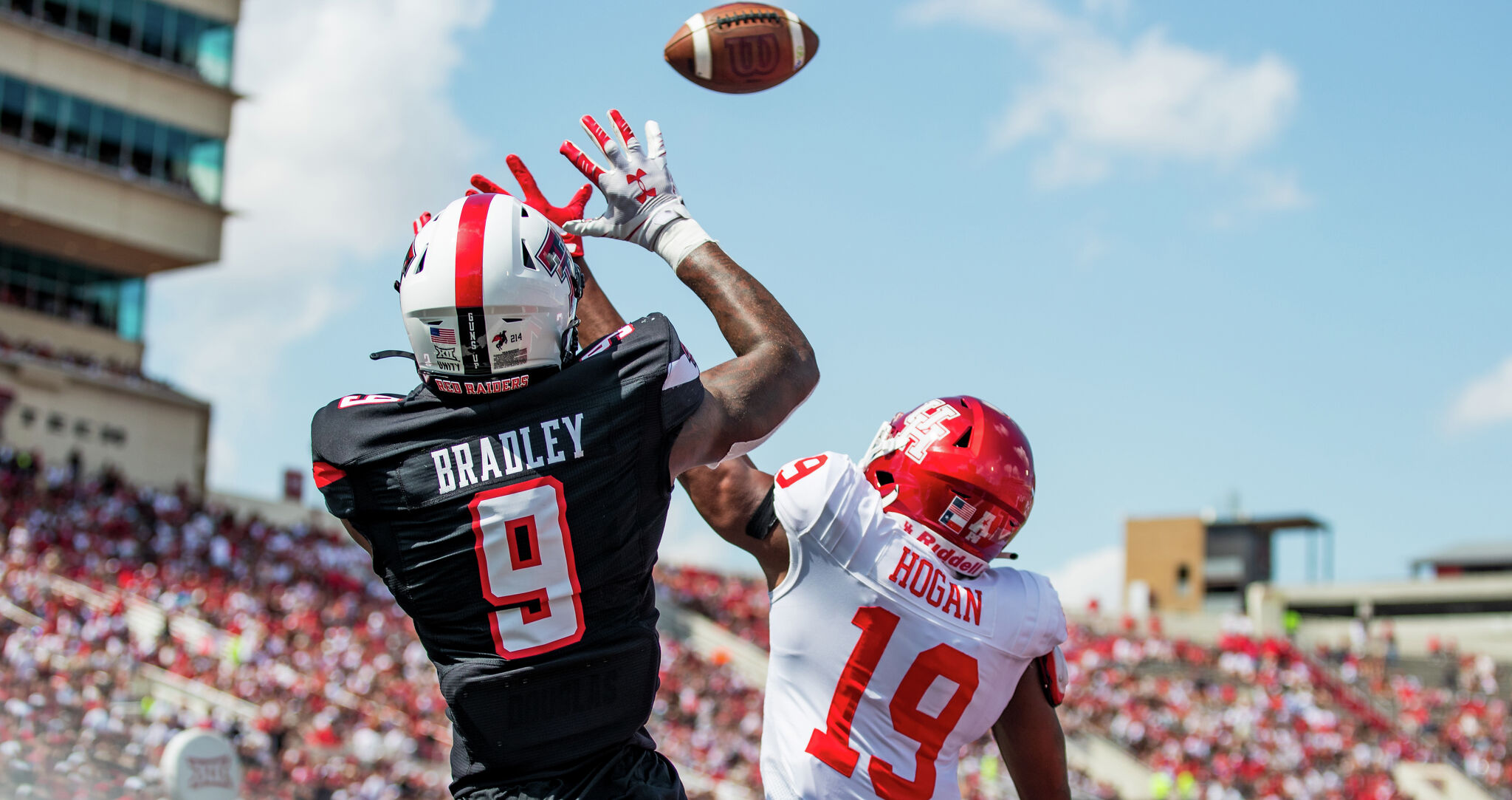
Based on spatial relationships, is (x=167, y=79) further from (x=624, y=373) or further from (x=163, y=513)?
(x=624, y=373)

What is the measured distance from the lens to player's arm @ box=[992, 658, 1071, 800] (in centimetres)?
323

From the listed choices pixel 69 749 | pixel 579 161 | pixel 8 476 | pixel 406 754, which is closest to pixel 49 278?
pixel 8 476

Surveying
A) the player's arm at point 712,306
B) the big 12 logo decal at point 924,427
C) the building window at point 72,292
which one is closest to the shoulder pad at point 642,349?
the player's arm at point 712,306

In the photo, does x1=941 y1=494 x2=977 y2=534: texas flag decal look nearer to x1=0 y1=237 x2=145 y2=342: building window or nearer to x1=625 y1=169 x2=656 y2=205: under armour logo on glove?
x1=625 y1=169 x2=656 y2=205: under armour logo on glove

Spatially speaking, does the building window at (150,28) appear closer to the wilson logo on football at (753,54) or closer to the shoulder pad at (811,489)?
the wilson logo on football at (753,54)

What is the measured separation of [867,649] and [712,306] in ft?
2.82

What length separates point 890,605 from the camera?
3.07 metres

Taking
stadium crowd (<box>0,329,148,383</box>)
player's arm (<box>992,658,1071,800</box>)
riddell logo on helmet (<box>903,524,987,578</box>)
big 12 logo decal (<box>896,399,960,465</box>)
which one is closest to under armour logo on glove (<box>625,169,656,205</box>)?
big 12 logo decal (<box>896,399,960,465</box>)

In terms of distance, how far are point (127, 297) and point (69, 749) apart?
32.7 m

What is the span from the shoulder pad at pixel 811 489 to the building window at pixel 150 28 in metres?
37.7

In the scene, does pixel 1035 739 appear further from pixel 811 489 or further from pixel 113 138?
pixel 113 138

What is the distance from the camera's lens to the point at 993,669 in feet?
10.2

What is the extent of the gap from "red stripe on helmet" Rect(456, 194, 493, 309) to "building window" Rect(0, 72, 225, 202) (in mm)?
37312

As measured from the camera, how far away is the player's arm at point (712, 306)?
8.27ft
